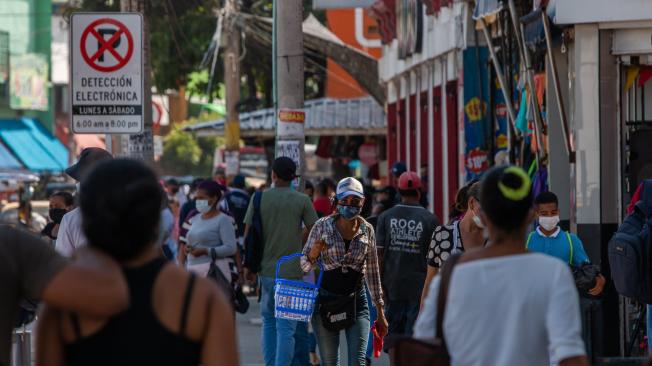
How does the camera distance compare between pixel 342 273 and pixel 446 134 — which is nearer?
pixel 342 273

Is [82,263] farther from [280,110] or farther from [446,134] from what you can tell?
[446,134]

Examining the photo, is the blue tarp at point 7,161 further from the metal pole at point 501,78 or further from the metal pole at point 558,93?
the metal pole at point 558,93

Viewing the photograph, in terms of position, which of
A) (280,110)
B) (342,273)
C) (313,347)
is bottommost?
(313,347)

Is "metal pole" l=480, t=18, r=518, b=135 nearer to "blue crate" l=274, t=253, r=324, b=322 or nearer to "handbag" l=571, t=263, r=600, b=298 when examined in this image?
"blue crate" l=274, t=253, r=324, b=322

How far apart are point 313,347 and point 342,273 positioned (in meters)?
2.74

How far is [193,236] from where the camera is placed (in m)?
13.2

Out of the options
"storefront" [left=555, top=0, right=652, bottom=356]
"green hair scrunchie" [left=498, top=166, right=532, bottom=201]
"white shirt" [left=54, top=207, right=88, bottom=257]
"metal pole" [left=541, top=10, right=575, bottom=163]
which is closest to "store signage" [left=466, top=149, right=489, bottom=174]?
"metal pole" [left=541, top=10, right=575, bottom=163]

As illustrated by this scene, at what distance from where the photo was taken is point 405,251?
11.8 metres

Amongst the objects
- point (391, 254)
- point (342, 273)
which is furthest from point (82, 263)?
point (391, 254)

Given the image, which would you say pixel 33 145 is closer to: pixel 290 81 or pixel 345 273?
pixel 290 81

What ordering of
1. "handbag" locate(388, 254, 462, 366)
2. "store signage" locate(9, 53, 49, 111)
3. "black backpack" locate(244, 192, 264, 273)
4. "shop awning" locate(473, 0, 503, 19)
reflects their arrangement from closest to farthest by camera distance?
"handbag" locate(388, 254, 462, 366) → "black backpack" locate(244, 192, 264, 273) → "shop awning" locate(473, 0, 503, 19) → "store signage" locate(9, 53, 49, 111)

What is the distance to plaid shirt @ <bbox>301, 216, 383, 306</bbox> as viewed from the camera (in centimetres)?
1088

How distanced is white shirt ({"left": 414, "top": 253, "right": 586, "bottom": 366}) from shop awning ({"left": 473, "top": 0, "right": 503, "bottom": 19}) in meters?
11.5

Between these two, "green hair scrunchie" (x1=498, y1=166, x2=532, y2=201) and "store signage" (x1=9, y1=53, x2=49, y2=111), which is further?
"store signage" (x1=9, y1=53, x2=49, y2=111)
